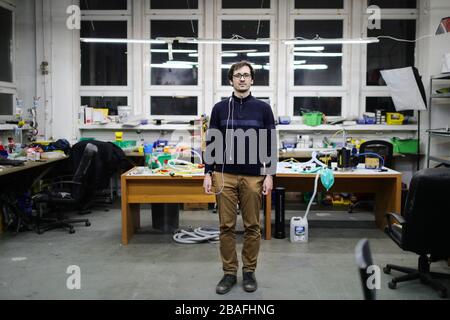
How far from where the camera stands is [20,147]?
5691 millimetres

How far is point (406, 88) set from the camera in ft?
19.5

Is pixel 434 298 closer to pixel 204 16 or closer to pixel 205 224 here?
pixel 205 224

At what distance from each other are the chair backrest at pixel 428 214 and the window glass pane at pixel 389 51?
427 cm

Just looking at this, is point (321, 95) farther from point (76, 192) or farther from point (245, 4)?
point (76, 192)

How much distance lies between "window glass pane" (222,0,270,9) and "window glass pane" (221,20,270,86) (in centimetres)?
22

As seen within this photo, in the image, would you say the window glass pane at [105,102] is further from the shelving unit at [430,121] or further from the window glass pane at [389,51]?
the shelving unit at [430,121]

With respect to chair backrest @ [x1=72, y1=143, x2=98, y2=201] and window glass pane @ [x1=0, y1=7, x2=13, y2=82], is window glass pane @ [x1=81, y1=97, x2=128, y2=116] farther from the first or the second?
chair backrest @ [x1=72, y1=143, x2=98, y2=201]

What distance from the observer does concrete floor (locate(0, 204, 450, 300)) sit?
3.17 meters

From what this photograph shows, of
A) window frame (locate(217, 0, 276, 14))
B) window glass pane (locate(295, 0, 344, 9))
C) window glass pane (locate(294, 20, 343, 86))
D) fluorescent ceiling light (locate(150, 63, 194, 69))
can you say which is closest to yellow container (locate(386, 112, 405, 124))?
window glass pane (locate(294, 20, 343, 86))

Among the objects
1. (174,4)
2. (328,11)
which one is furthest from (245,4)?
(328,11)

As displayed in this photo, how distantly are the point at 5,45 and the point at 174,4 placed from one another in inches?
97.0

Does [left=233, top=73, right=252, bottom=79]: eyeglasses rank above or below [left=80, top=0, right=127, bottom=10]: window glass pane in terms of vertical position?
below

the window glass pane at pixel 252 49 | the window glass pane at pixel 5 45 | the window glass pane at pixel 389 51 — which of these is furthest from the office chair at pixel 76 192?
the window glass pane at pixel 389 51
